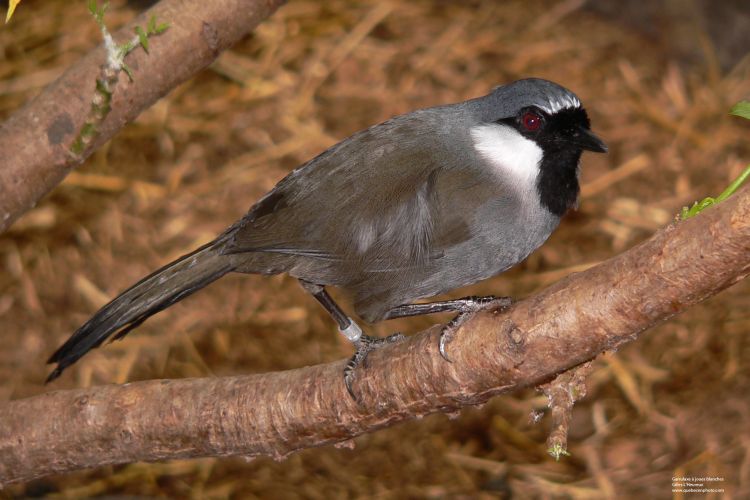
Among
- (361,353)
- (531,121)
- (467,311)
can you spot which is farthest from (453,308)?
(531,121)

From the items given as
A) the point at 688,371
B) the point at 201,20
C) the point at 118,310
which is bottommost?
the point at 688,371

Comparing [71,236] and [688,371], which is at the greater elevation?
[71,236]

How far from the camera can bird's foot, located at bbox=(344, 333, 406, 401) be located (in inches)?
101

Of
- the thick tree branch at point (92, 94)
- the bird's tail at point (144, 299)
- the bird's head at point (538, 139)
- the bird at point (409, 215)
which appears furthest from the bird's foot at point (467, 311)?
the thick tree branch at point (92, 94)

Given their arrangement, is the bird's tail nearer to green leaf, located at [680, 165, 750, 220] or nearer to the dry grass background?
the dry grass background

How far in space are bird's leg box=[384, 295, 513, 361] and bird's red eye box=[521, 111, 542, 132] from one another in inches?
23.5

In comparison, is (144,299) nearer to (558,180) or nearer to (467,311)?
(467,311)

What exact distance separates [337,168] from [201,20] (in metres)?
0.64

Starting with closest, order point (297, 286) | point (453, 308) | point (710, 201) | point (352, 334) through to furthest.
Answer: point (710, 201)
point (453, 308)
point (352, 334)
point (297, 286)

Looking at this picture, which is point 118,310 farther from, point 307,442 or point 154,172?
point 154,172

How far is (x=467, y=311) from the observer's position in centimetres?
250

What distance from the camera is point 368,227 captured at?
2.76 meters

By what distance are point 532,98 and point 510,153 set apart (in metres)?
0.18

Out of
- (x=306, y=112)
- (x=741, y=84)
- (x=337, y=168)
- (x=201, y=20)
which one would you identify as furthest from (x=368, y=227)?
(x=741, y=84)
